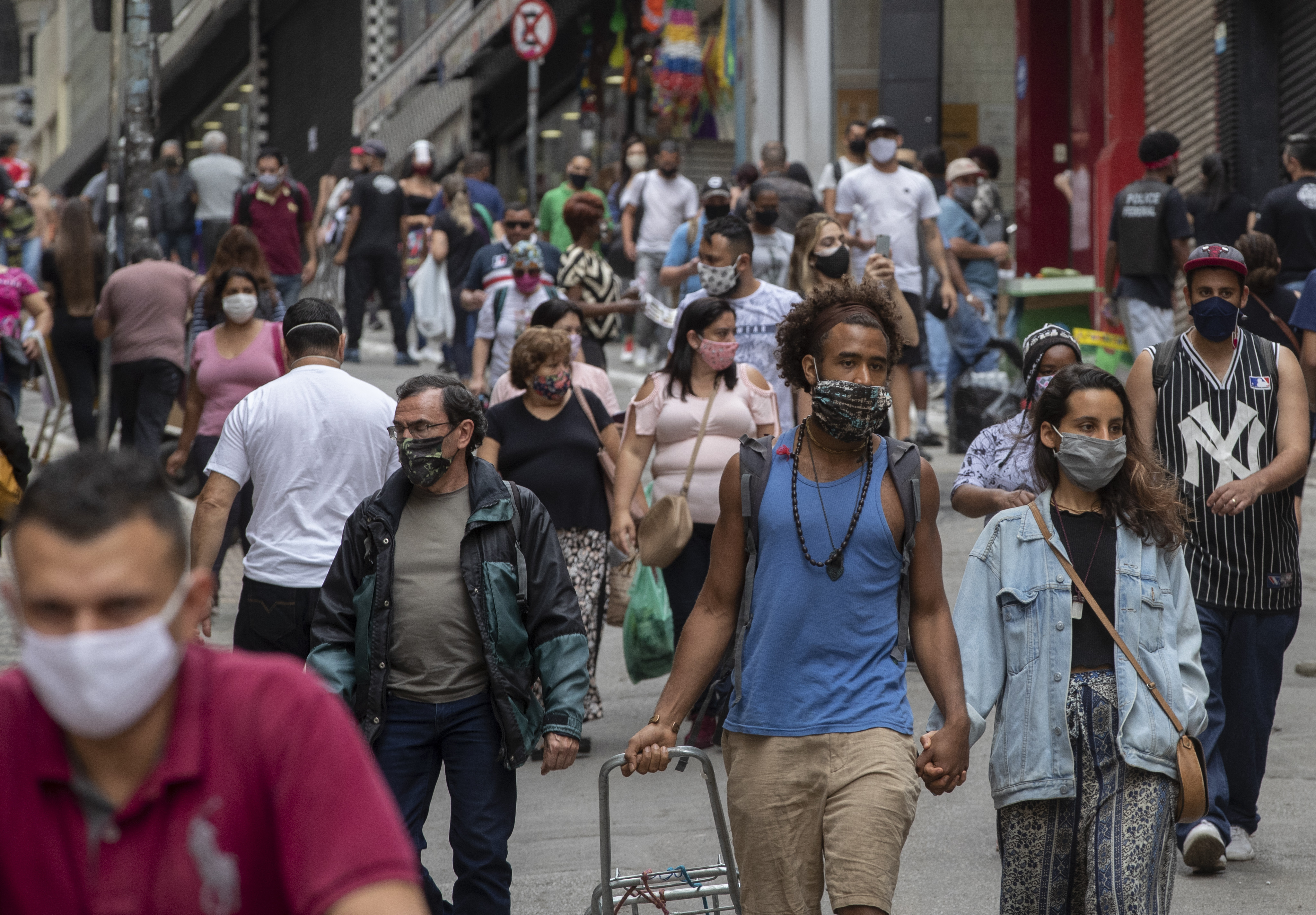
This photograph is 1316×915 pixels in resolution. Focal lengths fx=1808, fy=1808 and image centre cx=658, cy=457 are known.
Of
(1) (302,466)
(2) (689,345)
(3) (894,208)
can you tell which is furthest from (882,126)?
(1) (302,466)

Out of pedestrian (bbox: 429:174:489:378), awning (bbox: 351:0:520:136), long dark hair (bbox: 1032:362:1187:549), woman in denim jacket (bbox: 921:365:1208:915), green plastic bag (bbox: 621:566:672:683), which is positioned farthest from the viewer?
awning (bbox: 351:0:520:136)

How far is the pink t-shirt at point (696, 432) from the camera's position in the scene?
7164 millimetres

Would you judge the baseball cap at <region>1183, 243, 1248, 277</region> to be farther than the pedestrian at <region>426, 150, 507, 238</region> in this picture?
No

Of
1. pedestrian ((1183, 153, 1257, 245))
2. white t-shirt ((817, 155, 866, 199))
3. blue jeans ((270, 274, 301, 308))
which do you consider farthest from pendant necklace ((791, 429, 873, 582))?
blue jeans ((270, 274, 301, 308))

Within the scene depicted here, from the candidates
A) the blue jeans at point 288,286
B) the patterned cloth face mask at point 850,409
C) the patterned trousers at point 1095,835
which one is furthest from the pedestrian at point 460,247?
the patterned trousers at point 1095,835

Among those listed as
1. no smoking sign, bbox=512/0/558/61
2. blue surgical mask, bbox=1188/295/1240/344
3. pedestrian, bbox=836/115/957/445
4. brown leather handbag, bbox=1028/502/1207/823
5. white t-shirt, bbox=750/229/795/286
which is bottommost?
brown leather handbag, bbox=1028/502/1207/823

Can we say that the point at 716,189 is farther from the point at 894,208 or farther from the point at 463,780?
the point at 463,780

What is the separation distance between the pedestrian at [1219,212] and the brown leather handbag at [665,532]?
21.1 feet

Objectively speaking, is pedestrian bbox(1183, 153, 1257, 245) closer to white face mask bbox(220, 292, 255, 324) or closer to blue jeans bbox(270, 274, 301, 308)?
white face mask bbox(220, 292, 255, 324)

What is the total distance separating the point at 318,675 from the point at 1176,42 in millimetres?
13409

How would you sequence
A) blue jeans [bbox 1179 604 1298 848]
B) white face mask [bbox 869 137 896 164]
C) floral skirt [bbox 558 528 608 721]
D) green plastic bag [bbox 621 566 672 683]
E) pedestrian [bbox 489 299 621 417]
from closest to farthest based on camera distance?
blue jeans [bbox 1179 604 1298 848]
green plastic bag [bbox 621 566 672 683]
floral skirt [bbox 558 528 608 721]
pedestrian [bbox 489 299 621 417]
white face mask [bbox 869 137 896 164]

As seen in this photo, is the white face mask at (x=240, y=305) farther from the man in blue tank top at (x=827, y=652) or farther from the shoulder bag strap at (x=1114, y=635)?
the shoulder bag strap at (x=1114, y=635)

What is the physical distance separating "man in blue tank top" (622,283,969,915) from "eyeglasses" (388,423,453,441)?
36.9 inches

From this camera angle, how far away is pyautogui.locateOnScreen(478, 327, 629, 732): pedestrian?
7270 mm
